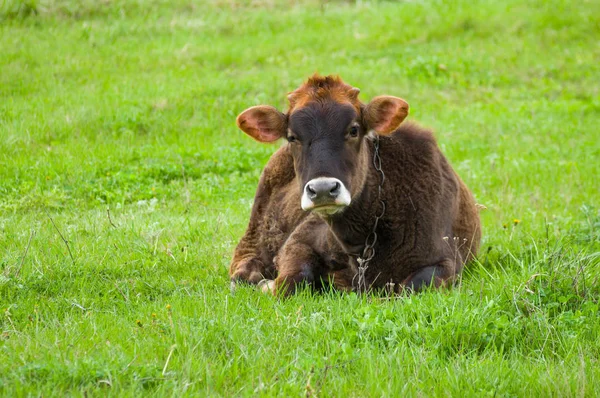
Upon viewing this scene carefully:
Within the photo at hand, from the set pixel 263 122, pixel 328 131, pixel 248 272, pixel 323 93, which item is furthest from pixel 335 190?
pixel 248 272

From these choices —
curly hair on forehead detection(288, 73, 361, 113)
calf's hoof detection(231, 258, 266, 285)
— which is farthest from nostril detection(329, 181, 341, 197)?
calf's hoof detection(231, 258, 266, 285)

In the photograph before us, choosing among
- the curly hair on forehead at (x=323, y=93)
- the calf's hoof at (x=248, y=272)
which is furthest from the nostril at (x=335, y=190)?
the calf's hoof at (x=248, y=272)

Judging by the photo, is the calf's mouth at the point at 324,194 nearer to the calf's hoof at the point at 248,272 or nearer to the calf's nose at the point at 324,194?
the calf's nose at the point at 324,194

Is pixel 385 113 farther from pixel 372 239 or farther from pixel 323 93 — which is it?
pixel 372 239

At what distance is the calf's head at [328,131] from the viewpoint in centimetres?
705

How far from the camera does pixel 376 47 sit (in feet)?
65.9

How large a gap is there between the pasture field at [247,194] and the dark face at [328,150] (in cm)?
88

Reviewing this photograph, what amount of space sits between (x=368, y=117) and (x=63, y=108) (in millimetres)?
8168

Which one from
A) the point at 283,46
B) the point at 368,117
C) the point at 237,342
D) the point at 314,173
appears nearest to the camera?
the point at 237,342

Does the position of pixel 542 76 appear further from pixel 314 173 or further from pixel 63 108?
pixel 314 173

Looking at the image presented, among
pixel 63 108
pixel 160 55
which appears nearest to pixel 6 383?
pixel 63 108

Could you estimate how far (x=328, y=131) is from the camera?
7.45 metres

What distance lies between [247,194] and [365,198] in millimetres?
4202

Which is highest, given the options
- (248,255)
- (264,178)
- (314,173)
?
(314,173)
